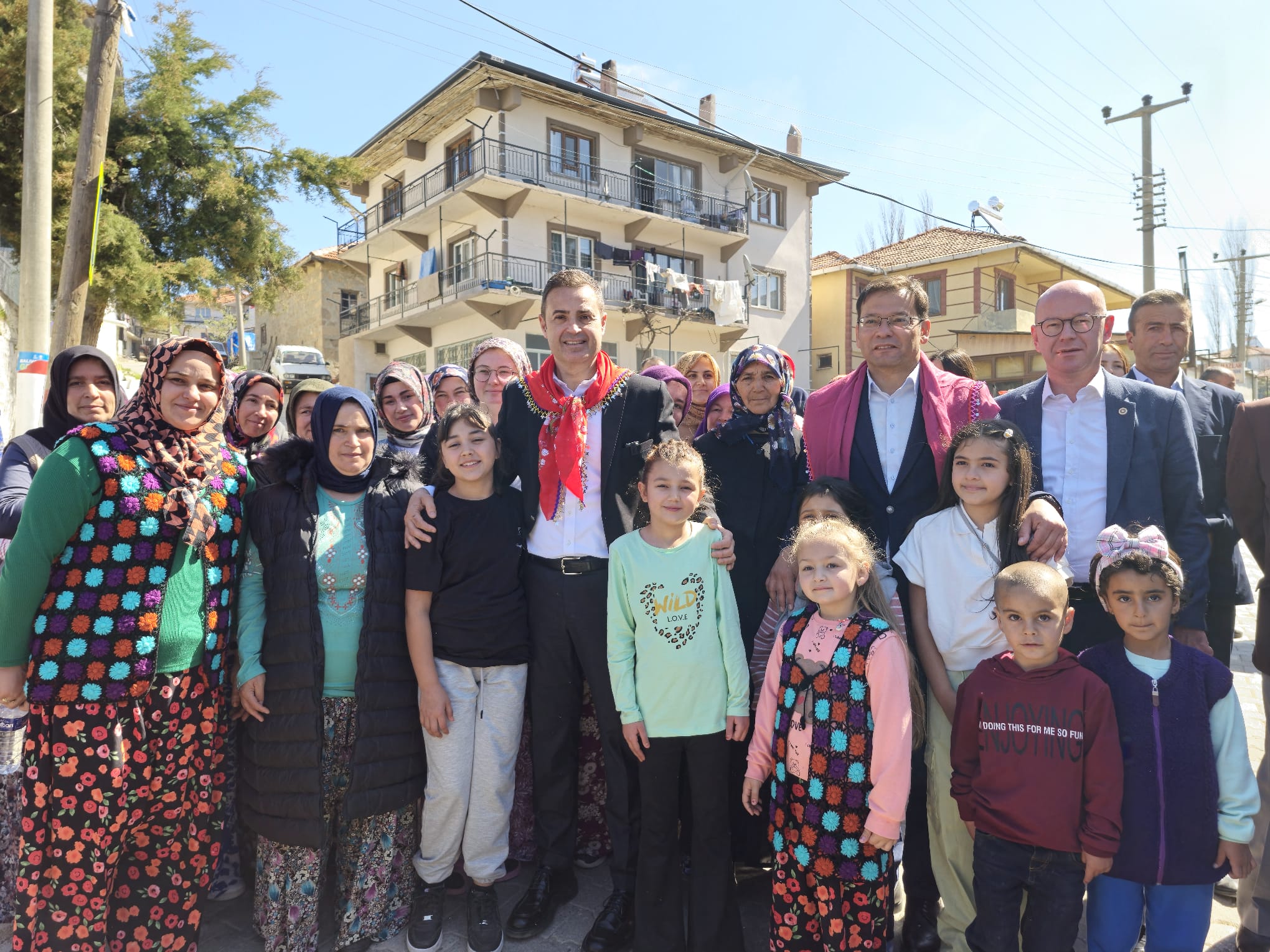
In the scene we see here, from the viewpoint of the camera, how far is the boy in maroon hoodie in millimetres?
2299

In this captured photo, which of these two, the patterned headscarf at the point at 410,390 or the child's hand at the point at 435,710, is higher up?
the patterned headscarf at the point at 410,390

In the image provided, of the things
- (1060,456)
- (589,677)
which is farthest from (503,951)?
(1060,456)

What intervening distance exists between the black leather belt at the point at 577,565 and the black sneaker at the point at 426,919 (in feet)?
4.44

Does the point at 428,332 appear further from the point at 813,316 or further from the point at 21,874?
the point at 21,874

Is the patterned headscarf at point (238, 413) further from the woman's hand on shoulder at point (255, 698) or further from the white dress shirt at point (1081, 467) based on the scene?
the white dress shirt at point (1081, 467)

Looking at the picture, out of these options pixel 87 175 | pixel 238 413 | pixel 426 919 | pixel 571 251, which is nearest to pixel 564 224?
pixel 571 251

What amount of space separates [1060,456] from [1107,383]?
34cm

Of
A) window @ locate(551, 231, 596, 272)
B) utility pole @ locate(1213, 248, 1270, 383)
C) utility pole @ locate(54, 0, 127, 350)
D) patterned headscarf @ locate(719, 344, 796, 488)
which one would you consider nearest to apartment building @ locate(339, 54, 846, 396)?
window @ locate(551, 231, 596, 272)

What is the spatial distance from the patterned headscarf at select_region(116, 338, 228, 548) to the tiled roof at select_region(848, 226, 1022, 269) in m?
24.1

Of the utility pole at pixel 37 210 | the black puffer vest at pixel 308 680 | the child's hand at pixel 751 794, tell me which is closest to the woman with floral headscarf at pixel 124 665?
the black puffer vest at pixel 308 680

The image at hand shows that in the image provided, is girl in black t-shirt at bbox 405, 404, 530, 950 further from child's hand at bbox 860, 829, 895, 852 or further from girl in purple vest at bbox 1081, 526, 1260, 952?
girl in purple vest at bbox 1081, 526, 1260, 952

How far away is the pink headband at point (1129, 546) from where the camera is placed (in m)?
2.45

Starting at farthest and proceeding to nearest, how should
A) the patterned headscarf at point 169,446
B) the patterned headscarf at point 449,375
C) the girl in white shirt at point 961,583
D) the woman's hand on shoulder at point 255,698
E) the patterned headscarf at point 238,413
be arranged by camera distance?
the patterned headscarf at point 449,375 < the patterned headscarf at point 238,413 < the woman's hand on shoulder at point 255,698 < the girl in white shirt at point 961,583 < the patterned headscarf at point 169,446

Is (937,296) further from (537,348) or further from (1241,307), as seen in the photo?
(1241,307)
